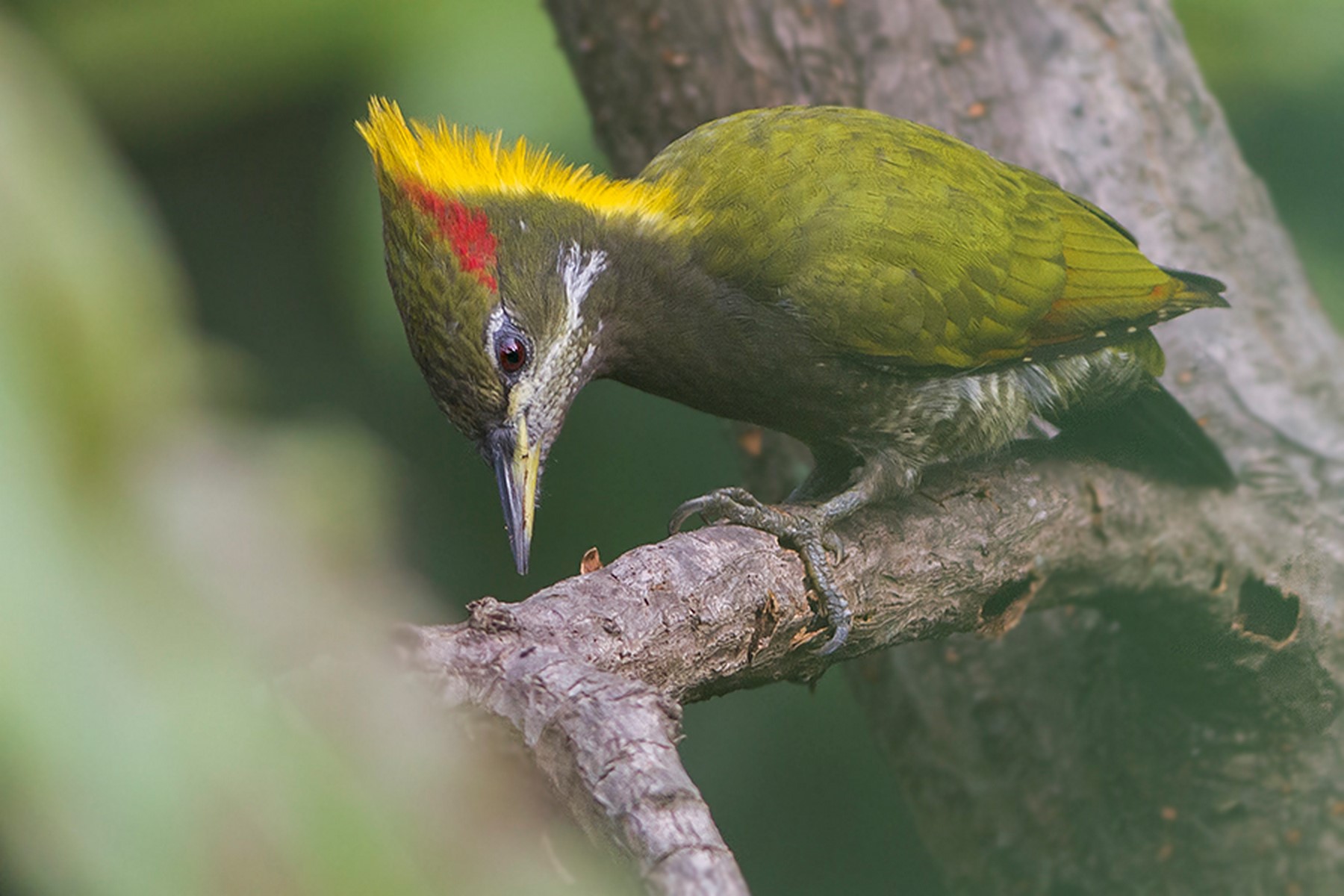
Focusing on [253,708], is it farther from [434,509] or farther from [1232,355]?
[434,509]

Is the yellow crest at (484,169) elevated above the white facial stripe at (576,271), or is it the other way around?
the yellow crest at (484,169)

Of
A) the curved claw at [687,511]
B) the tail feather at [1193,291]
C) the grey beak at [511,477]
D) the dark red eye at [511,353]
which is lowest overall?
the tail feather at [1193,291]

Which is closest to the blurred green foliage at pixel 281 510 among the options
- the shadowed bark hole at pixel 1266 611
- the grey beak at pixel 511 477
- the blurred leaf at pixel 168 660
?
the blurred leaf at pixel 168 660

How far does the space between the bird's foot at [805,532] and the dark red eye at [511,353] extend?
18.6 inches

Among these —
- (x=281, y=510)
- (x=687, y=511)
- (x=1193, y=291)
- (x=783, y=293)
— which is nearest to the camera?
(x=281, y=510)

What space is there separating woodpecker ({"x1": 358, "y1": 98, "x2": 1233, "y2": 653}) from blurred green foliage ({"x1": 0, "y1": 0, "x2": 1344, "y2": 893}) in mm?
401

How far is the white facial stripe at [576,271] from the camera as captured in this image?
8.05 ft

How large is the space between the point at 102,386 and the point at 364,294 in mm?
2837

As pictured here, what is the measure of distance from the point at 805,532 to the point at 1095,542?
0.80 m

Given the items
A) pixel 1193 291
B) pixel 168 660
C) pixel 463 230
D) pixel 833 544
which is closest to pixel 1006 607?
pixel 833 544

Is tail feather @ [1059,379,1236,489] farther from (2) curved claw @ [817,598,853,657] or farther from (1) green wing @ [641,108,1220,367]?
(2) curved claw @ [817,598,853,657]

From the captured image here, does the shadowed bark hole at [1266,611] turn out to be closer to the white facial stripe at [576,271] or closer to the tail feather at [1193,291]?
the tail feather at [1193,291]

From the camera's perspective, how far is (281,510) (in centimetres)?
108

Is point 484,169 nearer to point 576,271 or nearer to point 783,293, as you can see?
point 576,271
